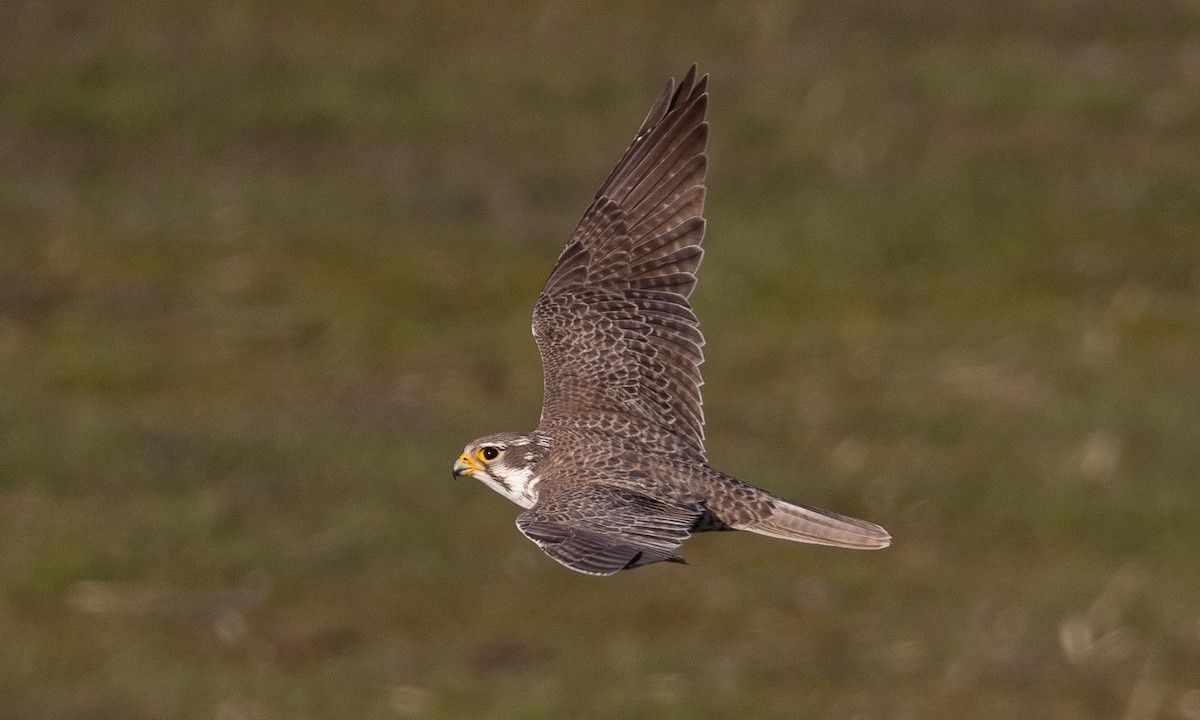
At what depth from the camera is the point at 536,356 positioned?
21156 millimetres

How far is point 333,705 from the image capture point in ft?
52.7

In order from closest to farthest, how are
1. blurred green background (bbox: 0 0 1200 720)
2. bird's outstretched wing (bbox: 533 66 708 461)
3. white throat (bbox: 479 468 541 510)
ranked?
white throat (bbox: 479 468 541 510)
bird's outstretched wing (bbox: 533 66 708 461)
blurred green background (bbox: 0 0 1200 720)

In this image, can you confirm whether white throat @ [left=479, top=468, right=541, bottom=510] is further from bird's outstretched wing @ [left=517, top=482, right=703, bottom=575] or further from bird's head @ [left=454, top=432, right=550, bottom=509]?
bird's outstretched wing @ [left=517, top=482, right=703, bottom=575]

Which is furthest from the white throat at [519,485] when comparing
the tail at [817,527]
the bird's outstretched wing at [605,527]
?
the tail at [817,527]

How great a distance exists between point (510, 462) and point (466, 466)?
292 millimetres

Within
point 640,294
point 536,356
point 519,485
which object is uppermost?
point 536,356

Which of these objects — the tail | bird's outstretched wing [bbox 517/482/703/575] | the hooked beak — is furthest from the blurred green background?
bird's outstretched wing [bbox 517/482/703/575]

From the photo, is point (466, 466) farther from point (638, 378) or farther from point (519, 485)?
point (638, 378)

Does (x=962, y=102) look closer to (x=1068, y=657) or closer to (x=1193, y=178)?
(x=1193, y=178)

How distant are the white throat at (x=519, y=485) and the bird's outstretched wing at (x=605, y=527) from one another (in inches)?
15.6

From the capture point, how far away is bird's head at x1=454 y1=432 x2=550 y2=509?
361 inches

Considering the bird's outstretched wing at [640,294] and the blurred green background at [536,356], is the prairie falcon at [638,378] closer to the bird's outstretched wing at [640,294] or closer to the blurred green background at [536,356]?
the bird's outstretched wing at [640,294]

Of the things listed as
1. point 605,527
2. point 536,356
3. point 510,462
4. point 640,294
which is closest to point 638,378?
point 640,294

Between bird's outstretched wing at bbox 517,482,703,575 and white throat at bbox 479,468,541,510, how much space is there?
40cm
